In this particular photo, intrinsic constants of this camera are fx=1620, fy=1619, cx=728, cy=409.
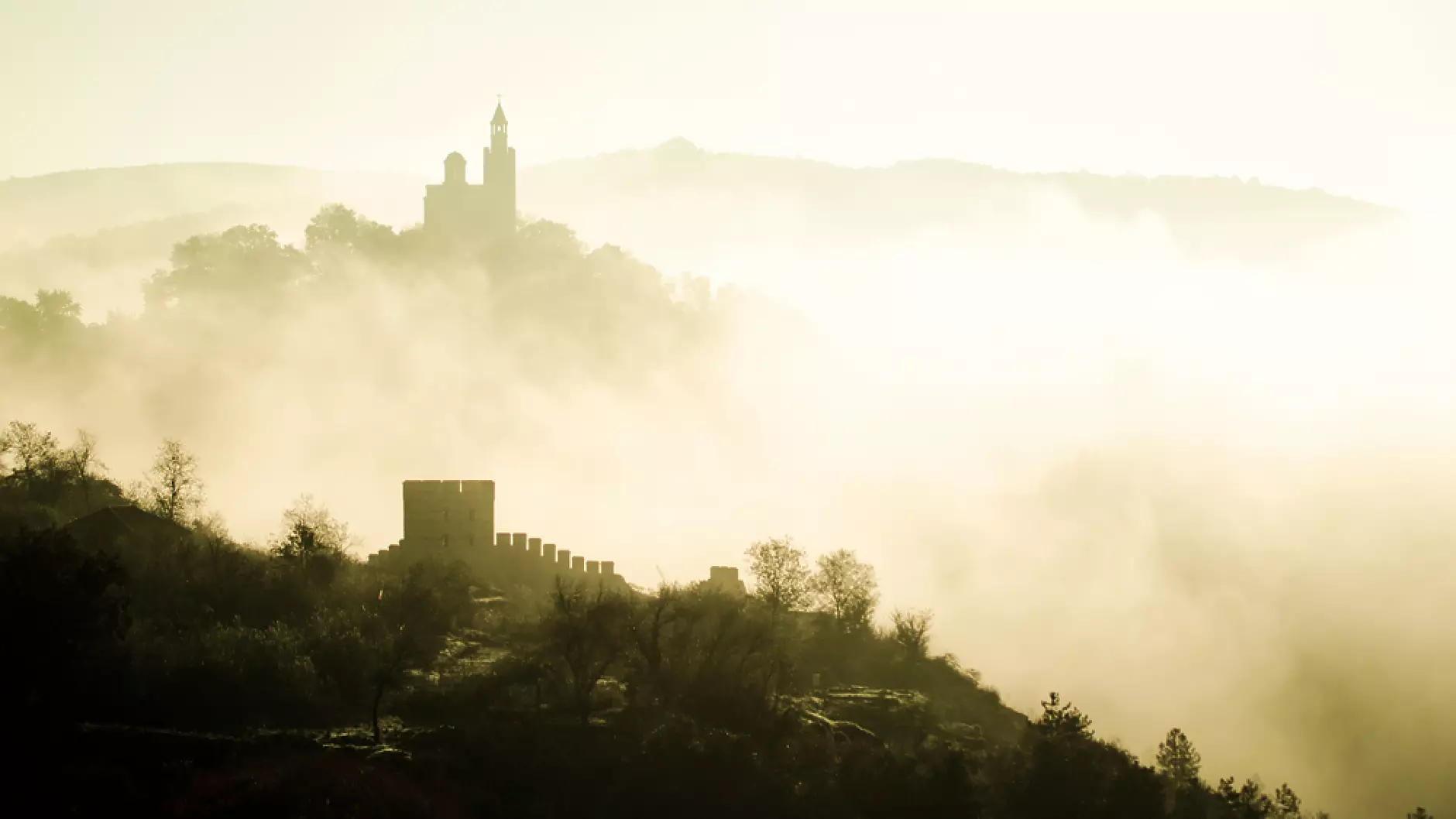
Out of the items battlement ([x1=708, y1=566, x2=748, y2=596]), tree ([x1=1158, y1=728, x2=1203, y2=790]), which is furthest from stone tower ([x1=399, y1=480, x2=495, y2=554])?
tree ([x1=1158, y1=728, x2=1203, y2=790])

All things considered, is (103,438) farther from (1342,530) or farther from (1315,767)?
(1342,530)

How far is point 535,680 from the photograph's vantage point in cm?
4891

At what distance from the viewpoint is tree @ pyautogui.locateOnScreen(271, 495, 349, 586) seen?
186 ft

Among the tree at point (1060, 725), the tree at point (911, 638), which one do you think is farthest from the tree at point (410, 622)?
the tree at point (1060, 725)

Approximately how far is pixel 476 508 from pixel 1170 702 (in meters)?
85.4

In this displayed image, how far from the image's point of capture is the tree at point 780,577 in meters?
63.5

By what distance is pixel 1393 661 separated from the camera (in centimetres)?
15950

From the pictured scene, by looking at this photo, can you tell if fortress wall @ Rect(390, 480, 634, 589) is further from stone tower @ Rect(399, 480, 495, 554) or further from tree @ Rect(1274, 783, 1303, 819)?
tree @ Rect(1274, 783, 1303, 819)

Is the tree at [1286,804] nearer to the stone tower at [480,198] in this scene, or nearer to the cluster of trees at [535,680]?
the cluster of trees at [535,680]

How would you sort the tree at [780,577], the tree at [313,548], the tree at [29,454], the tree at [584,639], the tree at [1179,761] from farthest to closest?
the tree at [780,577] → the tree at [29,454] → the tree at [1179,761] → the tree at [313,548] → the tree at [584,639]

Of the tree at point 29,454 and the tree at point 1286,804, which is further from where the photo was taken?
the tree at point 29,454

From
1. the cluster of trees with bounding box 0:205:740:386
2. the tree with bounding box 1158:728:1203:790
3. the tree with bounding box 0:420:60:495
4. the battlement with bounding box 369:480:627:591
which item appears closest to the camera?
the tree with bounding box 1158:728:1203:790

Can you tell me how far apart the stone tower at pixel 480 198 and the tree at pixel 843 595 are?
7624cm

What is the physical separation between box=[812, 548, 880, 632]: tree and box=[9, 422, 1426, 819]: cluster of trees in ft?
7.22
